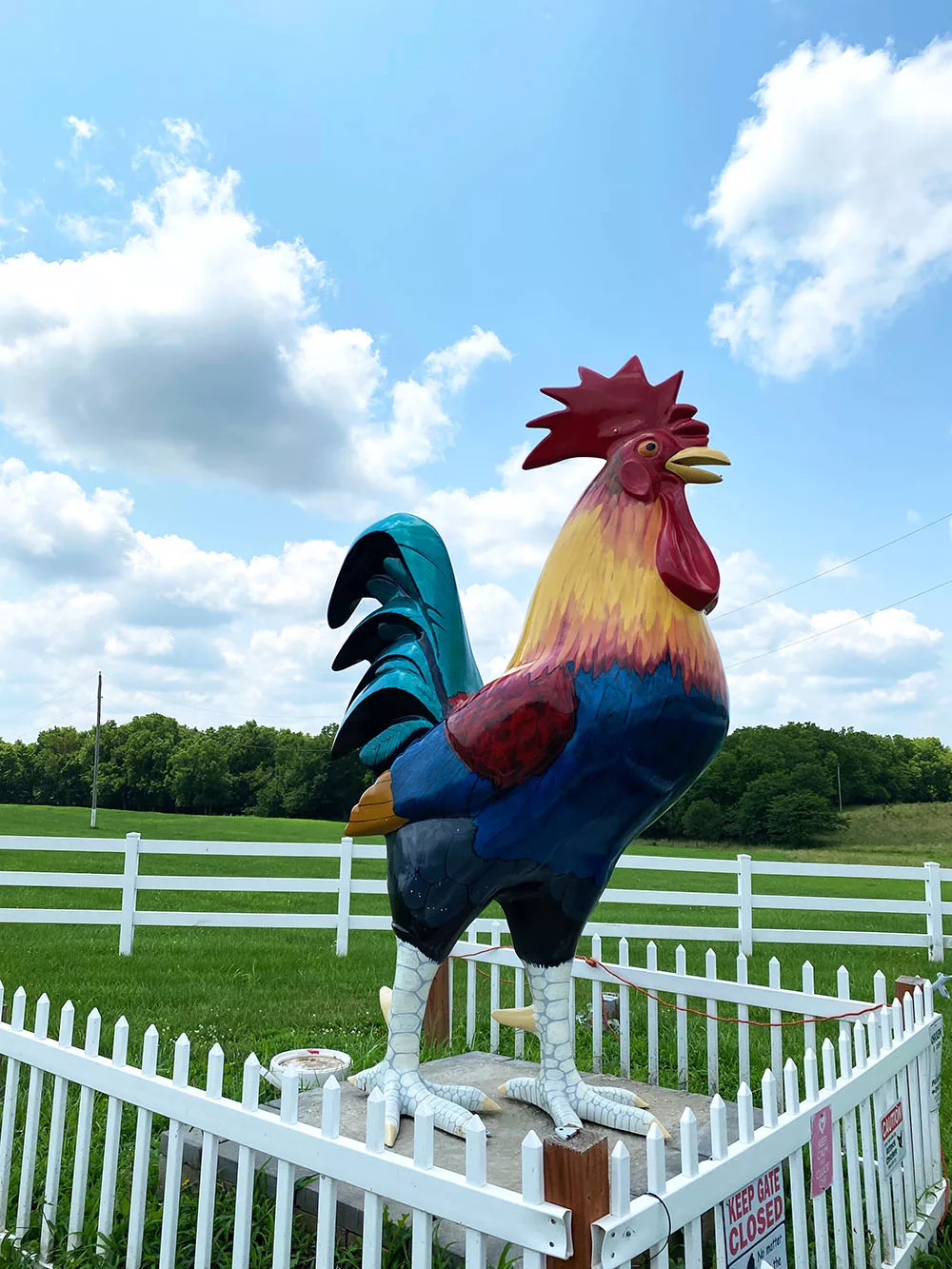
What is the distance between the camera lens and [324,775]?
3869 cm

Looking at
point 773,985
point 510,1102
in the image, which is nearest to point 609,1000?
point 773,985

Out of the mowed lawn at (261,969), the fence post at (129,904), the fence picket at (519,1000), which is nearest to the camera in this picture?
the fence picket at (519,1000)

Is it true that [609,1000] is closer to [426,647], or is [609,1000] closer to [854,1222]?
[854,1222]

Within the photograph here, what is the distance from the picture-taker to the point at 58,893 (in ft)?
45.6

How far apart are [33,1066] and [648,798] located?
7.76 ft

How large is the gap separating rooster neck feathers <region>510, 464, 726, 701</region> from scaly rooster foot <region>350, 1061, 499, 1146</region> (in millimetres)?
1549

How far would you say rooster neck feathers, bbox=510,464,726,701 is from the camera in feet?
9.33

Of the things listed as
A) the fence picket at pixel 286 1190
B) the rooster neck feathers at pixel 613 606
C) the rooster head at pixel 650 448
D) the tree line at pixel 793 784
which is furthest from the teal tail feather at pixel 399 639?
the tree line at pixel 793 784

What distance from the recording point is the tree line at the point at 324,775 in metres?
38.9

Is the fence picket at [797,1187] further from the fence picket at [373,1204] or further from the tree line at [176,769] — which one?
the tree line at [176,769]

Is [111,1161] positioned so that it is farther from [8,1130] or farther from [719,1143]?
[719,1143]

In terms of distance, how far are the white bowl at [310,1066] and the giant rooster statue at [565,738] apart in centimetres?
76

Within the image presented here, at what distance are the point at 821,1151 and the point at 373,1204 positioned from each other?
1451 mm

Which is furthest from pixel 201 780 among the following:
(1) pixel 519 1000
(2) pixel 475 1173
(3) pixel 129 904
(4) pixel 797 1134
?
(2) pixel 475 1173
